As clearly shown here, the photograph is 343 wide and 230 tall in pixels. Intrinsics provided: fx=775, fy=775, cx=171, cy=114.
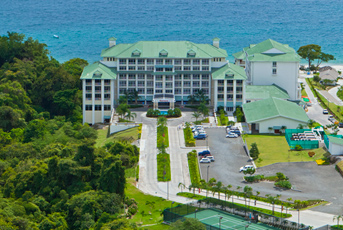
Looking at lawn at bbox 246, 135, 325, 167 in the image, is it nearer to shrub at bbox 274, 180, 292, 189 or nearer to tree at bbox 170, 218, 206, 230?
shrub at bbox 274, 180, 292, 189

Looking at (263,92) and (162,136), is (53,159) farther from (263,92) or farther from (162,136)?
(263,92)

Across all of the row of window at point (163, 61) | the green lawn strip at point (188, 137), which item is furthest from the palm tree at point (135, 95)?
the green lawn strip at point (188, 137)

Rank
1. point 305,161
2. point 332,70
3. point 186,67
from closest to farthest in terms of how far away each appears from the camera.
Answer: point 305,161 → point 186,67 → point 332,70

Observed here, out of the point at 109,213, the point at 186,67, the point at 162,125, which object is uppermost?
the point at 186,67

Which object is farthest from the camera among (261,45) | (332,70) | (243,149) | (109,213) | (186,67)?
(332,70)

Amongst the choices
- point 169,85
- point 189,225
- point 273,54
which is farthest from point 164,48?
point 189,225

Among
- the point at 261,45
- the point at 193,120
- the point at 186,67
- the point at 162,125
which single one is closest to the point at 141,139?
the point at 162,125

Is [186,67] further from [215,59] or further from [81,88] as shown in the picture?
[81,88]
